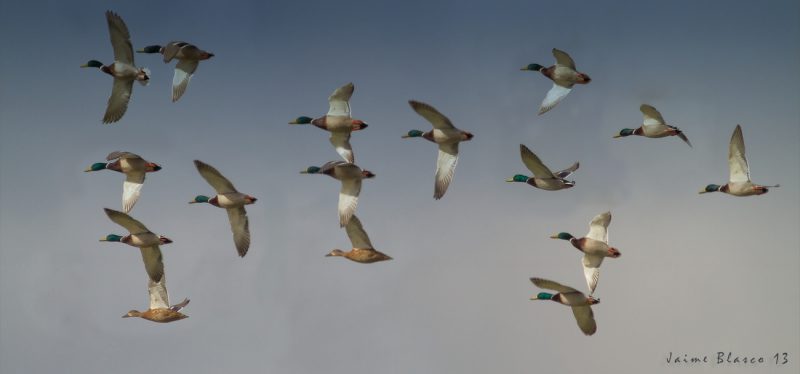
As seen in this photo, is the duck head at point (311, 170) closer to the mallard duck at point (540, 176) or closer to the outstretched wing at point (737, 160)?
the mallard duck at point (540, 176)

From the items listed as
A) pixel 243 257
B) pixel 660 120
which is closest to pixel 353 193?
pixel 243 257

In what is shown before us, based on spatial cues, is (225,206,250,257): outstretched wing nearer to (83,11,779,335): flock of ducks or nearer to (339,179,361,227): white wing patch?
(83,11,779,335): flock of ducks

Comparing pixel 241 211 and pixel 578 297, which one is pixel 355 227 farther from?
pixel 578 297

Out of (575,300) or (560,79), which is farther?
(560,79)

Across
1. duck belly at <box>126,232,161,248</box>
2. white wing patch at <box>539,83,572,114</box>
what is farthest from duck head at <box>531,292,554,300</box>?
duck belly at <box>126,232,161,248</box>

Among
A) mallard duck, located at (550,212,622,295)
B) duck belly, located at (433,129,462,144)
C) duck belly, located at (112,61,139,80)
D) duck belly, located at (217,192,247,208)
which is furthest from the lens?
duck belly, located at (112,61,139,80)

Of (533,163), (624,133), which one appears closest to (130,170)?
(533,163)

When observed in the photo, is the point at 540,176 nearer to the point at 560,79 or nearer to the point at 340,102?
the point at 560,79
